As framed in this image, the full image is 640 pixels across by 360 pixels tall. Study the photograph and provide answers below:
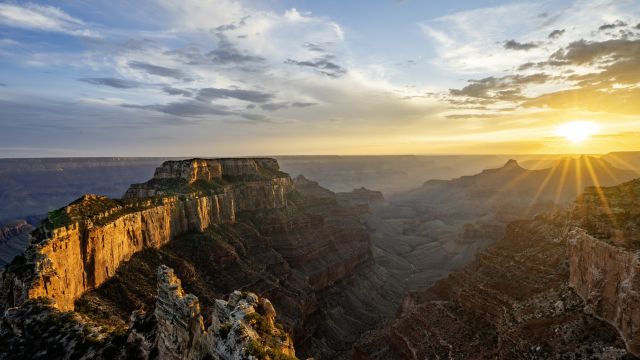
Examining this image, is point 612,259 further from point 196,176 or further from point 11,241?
point 11,241

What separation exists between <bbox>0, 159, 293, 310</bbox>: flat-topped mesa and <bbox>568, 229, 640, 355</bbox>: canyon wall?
58.2m

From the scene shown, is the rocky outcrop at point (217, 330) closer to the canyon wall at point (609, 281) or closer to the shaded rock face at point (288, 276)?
the shaded rock face at point (288, 276)

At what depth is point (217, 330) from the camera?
24156 millimetres

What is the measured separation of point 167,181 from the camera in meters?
90.7

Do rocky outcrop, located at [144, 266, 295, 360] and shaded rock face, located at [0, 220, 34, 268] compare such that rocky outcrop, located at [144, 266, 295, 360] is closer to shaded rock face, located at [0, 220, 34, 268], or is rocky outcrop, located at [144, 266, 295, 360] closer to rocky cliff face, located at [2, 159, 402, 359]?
rocky cliff face, located at [2, 159, 402, 359]

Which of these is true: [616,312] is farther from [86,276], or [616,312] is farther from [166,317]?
[86,276]

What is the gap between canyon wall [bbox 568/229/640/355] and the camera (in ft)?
125

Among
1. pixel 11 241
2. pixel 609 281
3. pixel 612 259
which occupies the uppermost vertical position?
pixel 612 259

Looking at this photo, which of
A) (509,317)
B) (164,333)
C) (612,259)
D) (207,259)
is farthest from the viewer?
(207,259)

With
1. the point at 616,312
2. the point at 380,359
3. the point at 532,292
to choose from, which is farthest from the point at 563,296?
the point at 380,359

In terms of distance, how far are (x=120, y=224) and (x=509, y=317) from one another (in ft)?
187

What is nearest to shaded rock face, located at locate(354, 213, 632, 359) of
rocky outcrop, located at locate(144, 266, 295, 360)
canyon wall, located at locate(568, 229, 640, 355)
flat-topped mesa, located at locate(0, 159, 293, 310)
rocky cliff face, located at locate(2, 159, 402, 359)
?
canyon wall, located at locate(568, 229, 640, 355)

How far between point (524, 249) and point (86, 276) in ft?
227

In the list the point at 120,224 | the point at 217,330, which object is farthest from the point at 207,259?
the point at 217,330
